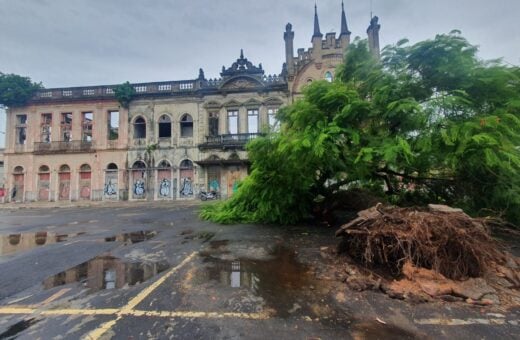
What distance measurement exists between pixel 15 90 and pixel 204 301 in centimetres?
3273

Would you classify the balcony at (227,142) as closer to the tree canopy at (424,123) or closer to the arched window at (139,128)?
the arched window at (139,128)

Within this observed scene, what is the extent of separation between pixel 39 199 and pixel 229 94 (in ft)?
72.5

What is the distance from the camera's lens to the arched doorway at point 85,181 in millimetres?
23688

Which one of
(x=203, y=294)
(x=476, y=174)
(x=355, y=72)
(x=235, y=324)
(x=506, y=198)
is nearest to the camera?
(x=235, y=324)

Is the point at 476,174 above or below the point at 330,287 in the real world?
above

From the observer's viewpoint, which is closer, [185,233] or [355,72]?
[355,72]

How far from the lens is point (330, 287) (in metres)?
3.91

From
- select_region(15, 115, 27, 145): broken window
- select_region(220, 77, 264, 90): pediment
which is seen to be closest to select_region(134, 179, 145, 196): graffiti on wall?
select_region(220, 77, 264, 90): pediment

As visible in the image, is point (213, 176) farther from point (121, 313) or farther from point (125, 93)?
point (121, 313)

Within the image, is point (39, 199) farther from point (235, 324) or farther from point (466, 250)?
point (466, 250)

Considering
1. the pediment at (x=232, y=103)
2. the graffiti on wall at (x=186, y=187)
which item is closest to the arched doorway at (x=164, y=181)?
the graffiti on wall at (x=186, y=187)

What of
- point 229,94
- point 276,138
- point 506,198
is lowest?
point 506,198

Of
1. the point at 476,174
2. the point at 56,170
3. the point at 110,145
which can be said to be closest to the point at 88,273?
the point at 476,174

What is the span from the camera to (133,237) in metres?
7.79
